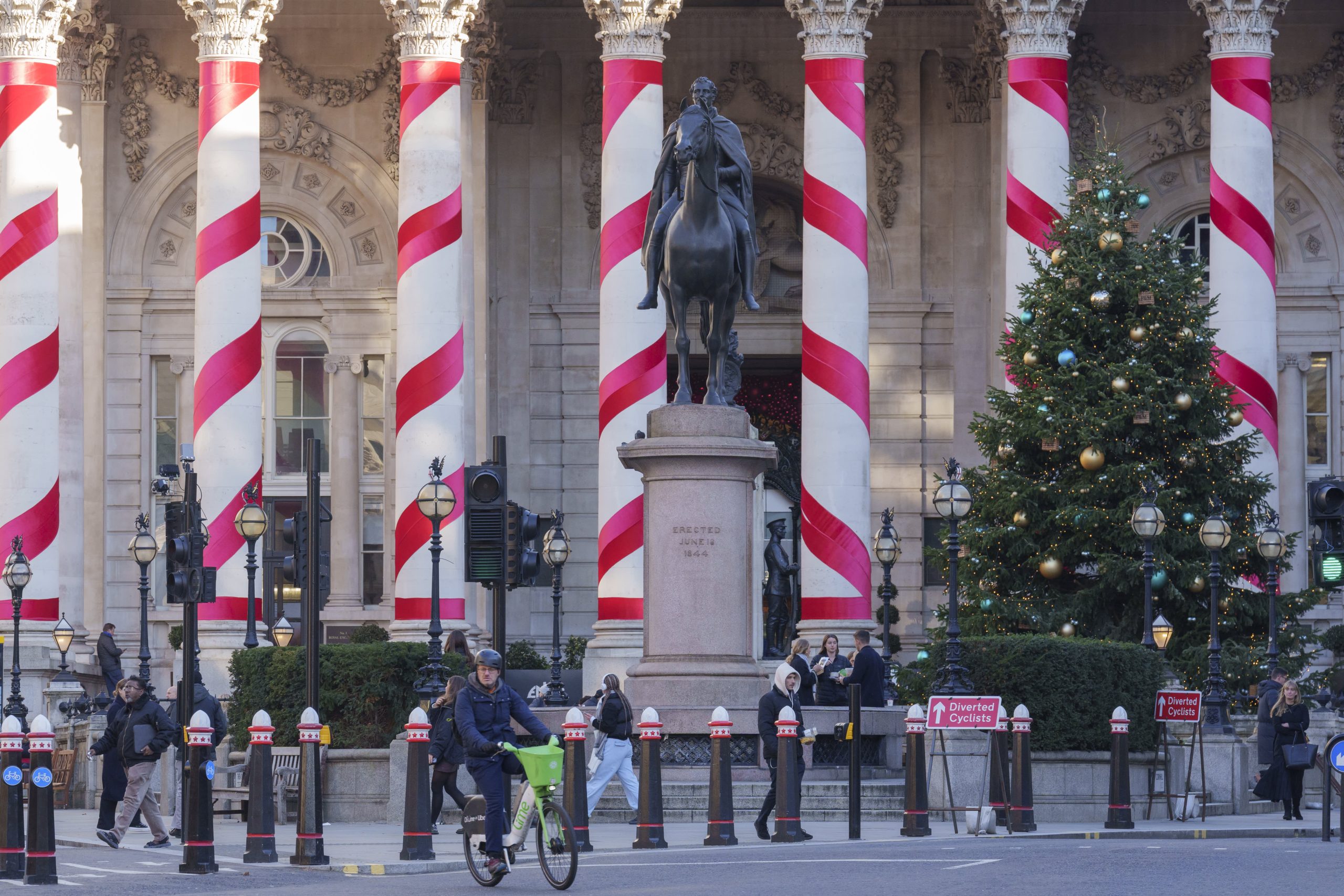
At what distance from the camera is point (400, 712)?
31.7 m

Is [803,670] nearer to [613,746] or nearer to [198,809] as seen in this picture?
[613,746]

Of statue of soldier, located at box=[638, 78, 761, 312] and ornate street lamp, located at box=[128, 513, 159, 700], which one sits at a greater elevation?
statue of soldier, located at box=[638, 78, 761, 312]

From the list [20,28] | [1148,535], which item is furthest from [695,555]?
[20,28]

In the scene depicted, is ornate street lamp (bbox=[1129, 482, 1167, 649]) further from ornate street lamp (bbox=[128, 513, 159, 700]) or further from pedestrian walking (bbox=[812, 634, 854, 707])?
ornate street lamp (bbox=[128, 513, 159, 700])

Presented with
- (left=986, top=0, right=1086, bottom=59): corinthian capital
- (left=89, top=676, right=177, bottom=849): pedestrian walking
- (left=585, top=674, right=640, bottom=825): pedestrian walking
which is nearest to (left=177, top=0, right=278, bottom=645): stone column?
(left=986, top=0, right=1086, bottom=59): corinthian capital

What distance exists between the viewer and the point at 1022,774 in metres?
24.5

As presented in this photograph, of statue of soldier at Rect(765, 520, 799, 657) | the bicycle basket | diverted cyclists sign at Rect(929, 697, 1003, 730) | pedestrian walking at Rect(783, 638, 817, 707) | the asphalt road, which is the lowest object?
the asphalt road

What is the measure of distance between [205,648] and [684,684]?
16.6m

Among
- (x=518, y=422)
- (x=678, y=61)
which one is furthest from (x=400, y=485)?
(x=678, y=61)

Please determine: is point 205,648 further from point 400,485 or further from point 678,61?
point 678,61

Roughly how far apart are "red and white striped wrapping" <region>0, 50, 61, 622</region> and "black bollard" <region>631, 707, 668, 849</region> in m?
20.8

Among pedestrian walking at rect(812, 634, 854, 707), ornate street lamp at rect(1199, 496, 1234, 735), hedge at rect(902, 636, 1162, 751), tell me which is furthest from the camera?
pedestrian walking at rect(812, 634, 854, 707)

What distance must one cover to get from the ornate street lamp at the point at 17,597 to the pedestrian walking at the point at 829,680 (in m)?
12.2

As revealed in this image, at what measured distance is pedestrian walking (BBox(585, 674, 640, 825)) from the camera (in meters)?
25.6
